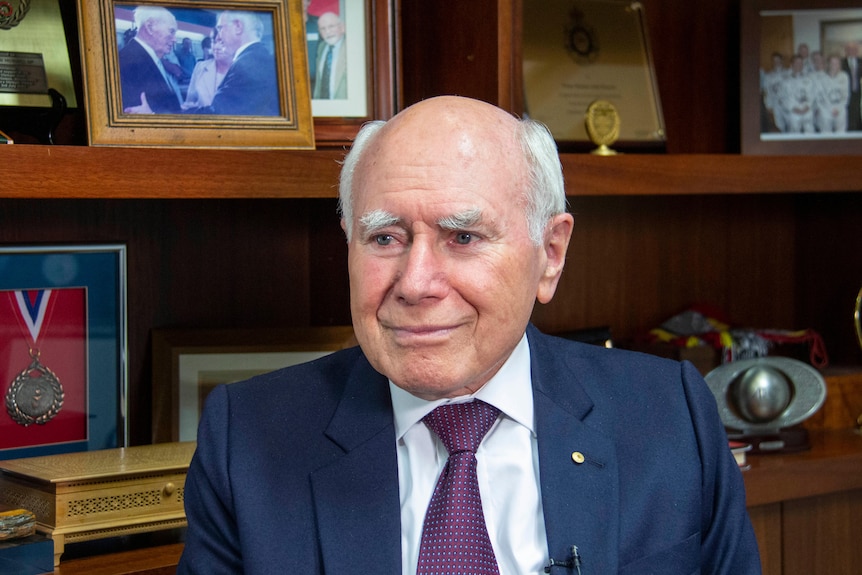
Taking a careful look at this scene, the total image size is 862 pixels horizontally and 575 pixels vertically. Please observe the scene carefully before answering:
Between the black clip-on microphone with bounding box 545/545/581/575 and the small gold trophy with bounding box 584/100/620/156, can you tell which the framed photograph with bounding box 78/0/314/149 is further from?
the black clip-on microphone with bounding box 545/545/581/575

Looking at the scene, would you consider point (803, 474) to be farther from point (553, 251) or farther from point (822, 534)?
point (553, 251)

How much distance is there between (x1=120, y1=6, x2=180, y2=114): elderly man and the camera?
5.34 feet

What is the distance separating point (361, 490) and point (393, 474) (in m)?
0.05

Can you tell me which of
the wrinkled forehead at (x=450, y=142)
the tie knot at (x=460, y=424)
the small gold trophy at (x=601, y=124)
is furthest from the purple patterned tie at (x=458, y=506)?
the small gold trophy at (x=601, y=124)

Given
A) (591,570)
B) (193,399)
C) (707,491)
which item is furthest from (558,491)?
(193,399)

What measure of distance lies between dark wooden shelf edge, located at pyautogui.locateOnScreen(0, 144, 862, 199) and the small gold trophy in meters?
0.15

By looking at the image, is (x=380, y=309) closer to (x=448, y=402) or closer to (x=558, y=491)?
(x=448, y=402)

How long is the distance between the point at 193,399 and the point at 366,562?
680mm

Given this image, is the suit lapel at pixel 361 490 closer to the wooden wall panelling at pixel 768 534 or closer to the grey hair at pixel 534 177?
the grey hair at pixel 534 177

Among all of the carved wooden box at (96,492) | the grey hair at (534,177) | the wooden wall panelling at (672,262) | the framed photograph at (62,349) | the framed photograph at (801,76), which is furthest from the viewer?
the wooden wall panelling at (672,262)

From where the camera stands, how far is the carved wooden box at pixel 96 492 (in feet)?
5.21

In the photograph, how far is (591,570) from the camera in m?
1.40

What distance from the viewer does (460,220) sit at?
1.33 m

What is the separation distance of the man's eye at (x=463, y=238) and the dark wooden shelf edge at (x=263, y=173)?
41cm
